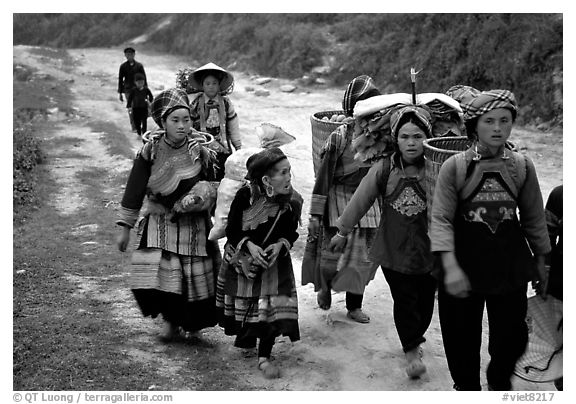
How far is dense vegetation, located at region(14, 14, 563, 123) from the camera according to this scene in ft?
46.6

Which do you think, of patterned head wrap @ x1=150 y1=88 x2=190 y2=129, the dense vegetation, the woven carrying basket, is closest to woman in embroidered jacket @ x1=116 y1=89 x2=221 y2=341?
patterned head wrap @ x1=150 y1=88 x2=190 y2=129

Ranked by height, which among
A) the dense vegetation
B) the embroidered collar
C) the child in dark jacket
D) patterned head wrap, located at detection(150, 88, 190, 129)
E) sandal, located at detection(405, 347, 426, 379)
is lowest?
sandal, located at detection(405, 347, 426, 379)

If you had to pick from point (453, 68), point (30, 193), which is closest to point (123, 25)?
point (453, 68)

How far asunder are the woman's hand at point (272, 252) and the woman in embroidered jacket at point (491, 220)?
116 centimetres

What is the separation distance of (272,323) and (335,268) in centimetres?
90

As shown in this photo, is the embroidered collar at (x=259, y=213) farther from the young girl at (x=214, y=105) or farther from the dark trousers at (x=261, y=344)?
the young girl at (x=214, y=105)

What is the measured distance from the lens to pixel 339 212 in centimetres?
559

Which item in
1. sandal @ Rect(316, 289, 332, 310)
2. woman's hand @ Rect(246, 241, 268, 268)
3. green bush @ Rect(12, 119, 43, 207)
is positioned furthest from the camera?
green bush @ Rect(12, 119, 43, 207)

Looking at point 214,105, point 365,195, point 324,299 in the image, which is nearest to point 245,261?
point 365,195

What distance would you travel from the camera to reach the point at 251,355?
523 cm

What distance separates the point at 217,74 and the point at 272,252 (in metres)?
2.87

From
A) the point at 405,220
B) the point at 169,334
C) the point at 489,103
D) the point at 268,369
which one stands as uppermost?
the point at 489,103

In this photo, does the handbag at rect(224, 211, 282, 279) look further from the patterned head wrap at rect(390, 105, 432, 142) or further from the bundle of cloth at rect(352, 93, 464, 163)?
the patterned head wrap at rect(390, 105, 432, 142)

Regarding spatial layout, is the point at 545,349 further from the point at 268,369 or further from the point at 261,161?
the point at 261,161
